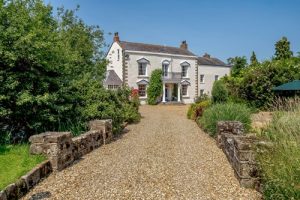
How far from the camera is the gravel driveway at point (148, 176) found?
500 centimetres

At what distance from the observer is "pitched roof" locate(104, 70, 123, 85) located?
3297 centimetres

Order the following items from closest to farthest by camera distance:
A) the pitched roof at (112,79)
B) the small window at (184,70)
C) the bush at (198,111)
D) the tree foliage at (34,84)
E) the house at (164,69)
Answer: the tree foliage at (34,84), the bush at (198,111), the pitched roof at (112,79), the house at (164,69), the small window at (184,70)

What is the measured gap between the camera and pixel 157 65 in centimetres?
3538

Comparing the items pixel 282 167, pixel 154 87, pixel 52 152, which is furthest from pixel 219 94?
pixel 154 87

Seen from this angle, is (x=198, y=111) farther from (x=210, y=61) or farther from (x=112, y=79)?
(x=210, y=61)

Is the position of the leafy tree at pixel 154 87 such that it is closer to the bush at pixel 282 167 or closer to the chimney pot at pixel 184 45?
the chimney pot at pixel 184 45

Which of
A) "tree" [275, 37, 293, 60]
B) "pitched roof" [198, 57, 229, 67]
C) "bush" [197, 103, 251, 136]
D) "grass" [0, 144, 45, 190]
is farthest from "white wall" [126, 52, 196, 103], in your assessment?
"grass" [0, 144, 45, 190]

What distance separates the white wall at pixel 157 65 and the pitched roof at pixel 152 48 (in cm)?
79

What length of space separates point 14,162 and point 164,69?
30.8 metres

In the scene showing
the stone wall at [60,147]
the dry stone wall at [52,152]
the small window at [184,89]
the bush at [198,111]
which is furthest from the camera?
the small window at [184,89]

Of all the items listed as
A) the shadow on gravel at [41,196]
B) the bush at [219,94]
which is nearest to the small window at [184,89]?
the bush at [219,94]

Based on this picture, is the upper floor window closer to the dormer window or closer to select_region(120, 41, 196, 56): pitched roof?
select_region(120, 41, 196, 56): pitched roof

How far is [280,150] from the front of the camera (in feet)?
15.2

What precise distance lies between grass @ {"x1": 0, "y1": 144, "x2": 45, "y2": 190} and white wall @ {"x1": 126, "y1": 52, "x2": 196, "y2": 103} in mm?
26353
